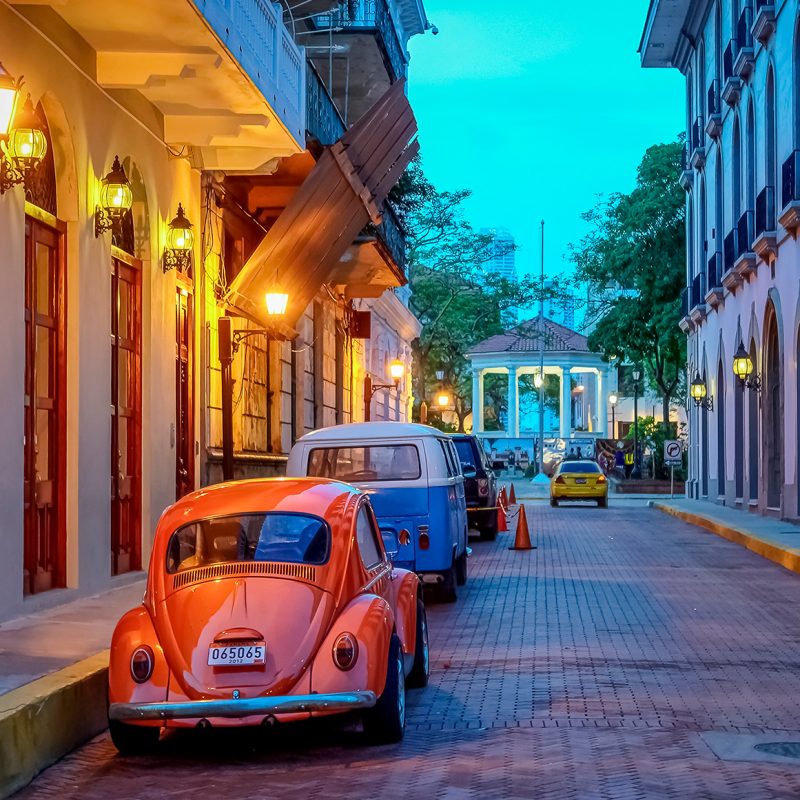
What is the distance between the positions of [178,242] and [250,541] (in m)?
8.96

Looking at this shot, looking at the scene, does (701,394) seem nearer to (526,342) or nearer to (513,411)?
(526,342)

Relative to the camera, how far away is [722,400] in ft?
133

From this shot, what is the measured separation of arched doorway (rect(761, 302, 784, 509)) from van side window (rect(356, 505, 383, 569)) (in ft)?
76.1

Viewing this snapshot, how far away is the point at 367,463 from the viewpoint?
15406 mm

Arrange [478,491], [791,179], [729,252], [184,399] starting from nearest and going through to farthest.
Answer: [184,399] → [478,491] → [791,179] → [729,252]

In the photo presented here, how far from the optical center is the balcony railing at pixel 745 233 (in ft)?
108

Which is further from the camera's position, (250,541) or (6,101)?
(6,101)

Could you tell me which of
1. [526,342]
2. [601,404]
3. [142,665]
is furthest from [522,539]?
[601,404]

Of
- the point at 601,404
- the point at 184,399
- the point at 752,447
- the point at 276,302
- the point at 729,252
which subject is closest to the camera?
the point at 184,399

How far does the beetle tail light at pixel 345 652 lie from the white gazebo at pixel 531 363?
72853mm

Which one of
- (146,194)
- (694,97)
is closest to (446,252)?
(694,97)

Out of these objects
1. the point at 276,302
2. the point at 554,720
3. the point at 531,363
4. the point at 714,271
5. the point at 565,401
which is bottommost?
the point at 554,720

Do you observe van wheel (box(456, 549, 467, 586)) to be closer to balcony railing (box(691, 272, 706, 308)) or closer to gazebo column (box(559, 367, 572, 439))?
balcony railing (box(691, 272, 706, 308))

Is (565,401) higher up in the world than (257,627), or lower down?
higher up
